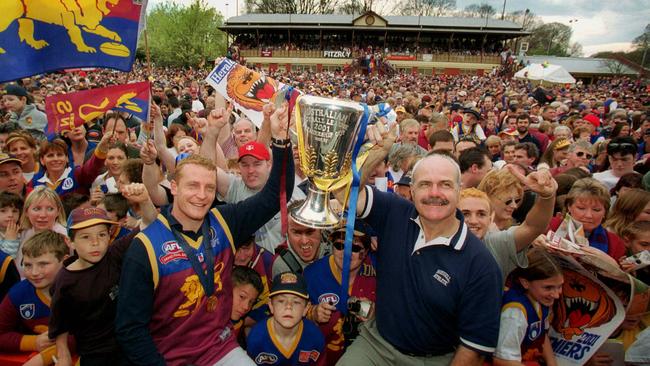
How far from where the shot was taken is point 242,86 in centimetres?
536

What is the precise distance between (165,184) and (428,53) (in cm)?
5493

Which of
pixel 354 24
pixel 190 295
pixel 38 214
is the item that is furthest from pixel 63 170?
pixel 354 24

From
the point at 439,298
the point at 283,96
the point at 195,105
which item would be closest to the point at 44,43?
the point at 283,96

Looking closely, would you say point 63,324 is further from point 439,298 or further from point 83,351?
point 439,298

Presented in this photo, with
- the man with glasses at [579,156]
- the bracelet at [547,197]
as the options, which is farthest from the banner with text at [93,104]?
the man with glasses at [579,156]

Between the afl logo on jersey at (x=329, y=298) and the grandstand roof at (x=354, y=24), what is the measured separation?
2165 inches

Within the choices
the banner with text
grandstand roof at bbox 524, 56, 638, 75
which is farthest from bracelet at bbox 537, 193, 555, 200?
grandstand roof at bbox 524, 56, 638, 75

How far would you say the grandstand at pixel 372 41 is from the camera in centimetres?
5228

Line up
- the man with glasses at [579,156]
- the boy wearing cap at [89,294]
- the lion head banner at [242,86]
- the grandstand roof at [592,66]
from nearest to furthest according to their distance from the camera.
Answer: the boy wearing cap at [89,294] → the lion head banner at [242,86] → the man with glasses at [579,156] → the grandstand roof at [592,66]

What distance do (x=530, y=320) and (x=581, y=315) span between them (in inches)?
17.7

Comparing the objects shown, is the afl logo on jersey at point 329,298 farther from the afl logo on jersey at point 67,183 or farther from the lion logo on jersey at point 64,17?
the afl logo on jersey at point 67,183

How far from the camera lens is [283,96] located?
9.12 ft

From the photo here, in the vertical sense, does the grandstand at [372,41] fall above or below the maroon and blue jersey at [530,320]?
above

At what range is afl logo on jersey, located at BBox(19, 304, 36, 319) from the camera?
2.97 meters
